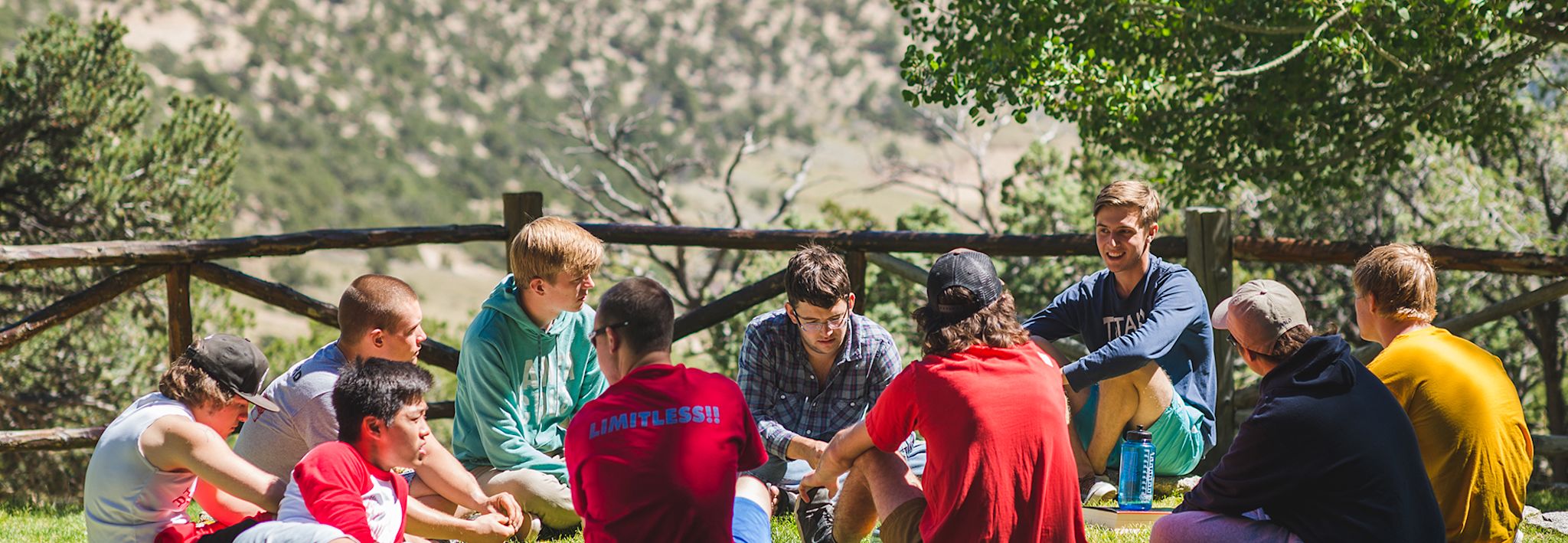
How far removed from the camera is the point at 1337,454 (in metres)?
2.63

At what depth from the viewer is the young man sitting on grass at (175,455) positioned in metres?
2.89

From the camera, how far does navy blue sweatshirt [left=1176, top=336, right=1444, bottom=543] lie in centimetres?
263

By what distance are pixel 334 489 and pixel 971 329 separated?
1.46 metres

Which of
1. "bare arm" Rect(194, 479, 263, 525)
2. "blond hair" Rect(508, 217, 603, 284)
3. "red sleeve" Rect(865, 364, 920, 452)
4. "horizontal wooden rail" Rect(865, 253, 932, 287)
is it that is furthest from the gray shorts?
"horizontal wooden rail" Rect(865, 253, 932, 287)

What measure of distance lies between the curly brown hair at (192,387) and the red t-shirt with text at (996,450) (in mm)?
1645

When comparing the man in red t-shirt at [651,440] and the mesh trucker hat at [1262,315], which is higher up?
the mesh trucker hat at [1262,315]

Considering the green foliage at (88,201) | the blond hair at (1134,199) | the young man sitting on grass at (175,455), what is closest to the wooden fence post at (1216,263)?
the blond hair at (1134,199)

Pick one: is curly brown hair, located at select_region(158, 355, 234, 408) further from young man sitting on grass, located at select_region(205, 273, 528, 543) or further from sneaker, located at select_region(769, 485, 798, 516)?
sneaker, located at select_region(769, 485, 798, 516)

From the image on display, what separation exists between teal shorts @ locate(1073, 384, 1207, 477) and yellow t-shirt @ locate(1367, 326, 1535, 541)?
39.4 inches

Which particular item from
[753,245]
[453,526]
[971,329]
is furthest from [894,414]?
[753,245]

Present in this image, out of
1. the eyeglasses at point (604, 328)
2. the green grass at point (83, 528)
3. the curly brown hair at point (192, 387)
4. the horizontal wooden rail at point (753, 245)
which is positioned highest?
the horizontal wooden rail at point (753, 245)

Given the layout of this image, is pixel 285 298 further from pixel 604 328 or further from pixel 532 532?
pixel 604 328

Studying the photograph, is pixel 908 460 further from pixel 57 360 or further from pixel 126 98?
pixel 126 98

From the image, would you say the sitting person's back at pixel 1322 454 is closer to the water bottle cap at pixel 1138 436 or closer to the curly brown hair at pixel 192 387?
the water bottle cap at pixel 1138 436
